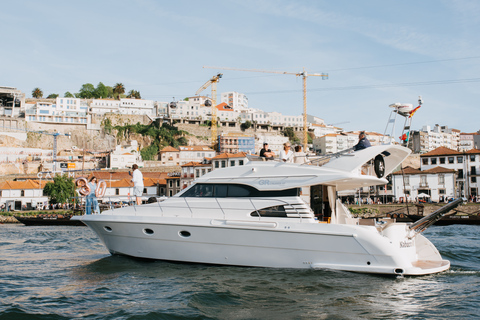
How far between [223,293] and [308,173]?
3.33 metres

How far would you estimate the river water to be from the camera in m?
6.46

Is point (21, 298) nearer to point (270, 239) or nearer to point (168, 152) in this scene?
point (270, 239)

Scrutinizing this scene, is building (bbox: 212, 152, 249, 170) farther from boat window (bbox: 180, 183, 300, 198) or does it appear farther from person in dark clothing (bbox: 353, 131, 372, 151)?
person in dark clothing (bbox: 353, 131, 372, 151)

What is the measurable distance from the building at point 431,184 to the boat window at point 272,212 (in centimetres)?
3901

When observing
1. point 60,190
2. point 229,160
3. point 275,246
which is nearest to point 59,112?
point 60,190

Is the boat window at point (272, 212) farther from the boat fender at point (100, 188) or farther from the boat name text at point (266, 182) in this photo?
the boat fender at point (100, 188)

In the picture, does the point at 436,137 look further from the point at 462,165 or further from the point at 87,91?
the point at 87,91

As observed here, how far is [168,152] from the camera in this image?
8269 centimetres

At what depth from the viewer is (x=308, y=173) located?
9.30 metres

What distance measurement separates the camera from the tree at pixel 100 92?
383 ft

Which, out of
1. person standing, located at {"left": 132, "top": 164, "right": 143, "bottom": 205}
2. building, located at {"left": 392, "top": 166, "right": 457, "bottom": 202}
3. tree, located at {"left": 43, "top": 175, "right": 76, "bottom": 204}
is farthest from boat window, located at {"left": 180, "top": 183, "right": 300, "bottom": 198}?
tree, located at {"left": 43, "top": 175, "right": 76, "bottom": 204}

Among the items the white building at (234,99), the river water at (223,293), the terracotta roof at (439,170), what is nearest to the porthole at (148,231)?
the river water at (223,293)

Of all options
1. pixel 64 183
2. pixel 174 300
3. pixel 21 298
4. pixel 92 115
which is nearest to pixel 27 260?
pixel 21 298

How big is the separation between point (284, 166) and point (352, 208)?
33.2 metres
